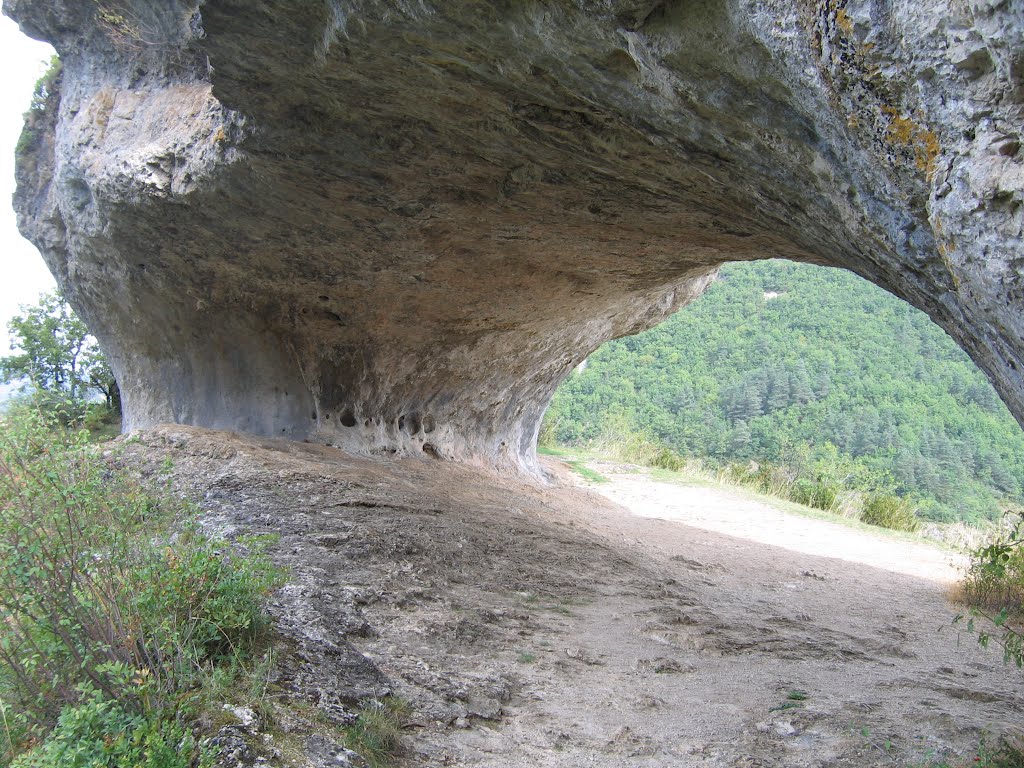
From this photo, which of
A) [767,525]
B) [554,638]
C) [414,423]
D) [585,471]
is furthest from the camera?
[585,471]

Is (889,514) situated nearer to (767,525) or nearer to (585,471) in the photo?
(767,525)

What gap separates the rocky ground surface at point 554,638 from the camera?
3.01 m

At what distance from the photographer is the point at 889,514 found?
1263cm

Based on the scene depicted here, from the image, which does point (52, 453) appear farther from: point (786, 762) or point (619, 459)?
point (619, 459)

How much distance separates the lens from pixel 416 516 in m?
5.86

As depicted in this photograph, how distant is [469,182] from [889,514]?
10.8m

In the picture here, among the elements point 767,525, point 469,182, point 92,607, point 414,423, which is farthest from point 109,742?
point 767,525

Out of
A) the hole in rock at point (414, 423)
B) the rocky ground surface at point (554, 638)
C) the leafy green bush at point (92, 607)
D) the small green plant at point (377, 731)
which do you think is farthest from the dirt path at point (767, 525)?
the leafy green bush at point (92, 607)

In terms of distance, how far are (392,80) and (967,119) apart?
2.65 metres

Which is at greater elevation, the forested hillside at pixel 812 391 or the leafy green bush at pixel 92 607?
the forested hillside at pixel 812 391

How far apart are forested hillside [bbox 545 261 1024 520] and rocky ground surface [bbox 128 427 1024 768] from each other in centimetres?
1798

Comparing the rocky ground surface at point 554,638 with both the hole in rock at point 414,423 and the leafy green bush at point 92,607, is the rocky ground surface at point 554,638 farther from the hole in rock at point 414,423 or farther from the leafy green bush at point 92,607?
the hole in rock at point 414,423

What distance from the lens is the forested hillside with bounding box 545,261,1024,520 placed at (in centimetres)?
2956

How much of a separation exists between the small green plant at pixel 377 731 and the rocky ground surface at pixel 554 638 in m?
0.06
